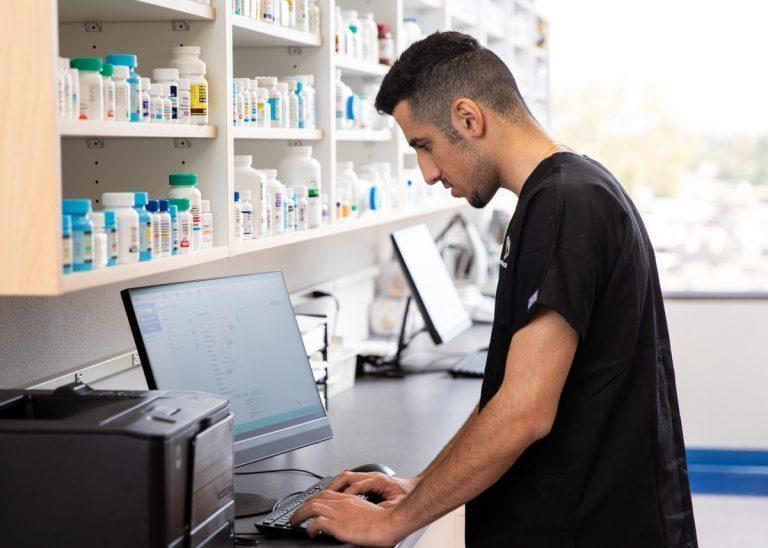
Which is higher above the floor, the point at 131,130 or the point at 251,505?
the point at 131,130

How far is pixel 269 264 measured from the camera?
3066 mm

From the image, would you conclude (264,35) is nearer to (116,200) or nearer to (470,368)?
(116,200)

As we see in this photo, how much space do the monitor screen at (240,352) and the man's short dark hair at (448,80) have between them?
1.64 ft

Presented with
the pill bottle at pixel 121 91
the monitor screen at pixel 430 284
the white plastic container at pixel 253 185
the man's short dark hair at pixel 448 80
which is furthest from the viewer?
the monitor screen at pixel 430 284

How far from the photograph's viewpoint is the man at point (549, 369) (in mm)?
1562

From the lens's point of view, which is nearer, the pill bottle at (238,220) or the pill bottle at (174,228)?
the pill bottle at (174,228)

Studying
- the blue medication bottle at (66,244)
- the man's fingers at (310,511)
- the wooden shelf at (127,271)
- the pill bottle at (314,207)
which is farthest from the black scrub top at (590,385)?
the pill bottle at (314,207)

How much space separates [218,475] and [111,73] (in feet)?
2.24

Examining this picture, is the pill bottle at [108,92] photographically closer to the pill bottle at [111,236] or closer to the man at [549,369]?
the pill bottle at [111,236]

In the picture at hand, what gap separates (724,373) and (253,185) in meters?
4.15

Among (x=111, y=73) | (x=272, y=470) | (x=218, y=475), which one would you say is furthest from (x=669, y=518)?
(x=111, y=73)

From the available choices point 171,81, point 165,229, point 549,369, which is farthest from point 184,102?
point 549,369

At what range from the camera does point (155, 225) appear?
1.73 metres

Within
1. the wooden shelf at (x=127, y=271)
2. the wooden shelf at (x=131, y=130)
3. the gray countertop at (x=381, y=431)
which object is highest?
the wooden shelf at (x=131, y=130)
